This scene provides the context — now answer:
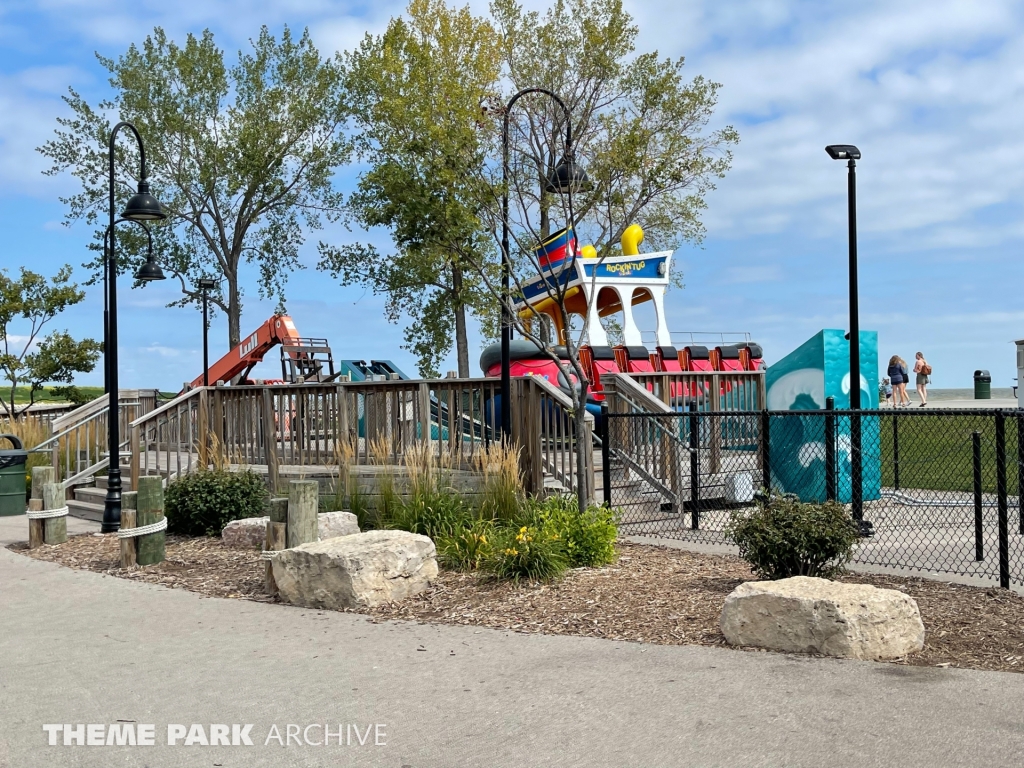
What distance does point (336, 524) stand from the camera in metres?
10.8

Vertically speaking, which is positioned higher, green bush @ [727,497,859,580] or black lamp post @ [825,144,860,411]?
black lamp post @ [825,144,860,411]

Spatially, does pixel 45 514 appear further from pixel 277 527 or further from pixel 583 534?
pixel 583 534

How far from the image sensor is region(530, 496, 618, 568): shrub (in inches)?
361

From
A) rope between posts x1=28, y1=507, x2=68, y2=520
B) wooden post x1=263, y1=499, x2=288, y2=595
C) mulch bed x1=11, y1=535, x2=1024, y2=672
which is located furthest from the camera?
rope between posts x1=28, y1=507, x2=68, y2=520

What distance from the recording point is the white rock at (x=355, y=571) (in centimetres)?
825

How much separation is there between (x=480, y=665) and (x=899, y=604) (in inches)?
102

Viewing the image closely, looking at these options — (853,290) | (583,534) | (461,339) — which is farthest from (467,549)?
(461,339)

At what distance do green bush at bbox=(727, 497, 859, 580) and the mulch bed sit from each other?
42 cm

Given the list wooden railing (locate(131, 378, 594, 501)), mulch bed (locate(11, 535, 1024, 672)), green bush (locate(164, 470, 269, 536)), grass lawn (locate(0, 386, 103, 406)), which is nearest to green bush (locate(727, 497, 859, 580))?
mulch bed (locate(11, 535, 1024, 672))

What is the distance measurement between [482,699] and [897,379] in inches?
979

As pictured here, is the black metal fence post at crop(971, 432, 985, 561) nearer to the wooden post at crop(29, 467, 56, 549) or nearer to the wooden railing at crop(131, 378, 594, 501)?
the wooden railing at crop(131, 378, 594, 501)

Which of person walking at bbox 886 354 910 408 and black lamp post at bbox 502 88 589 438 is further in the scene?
person walking at bbox 886 354 910 408

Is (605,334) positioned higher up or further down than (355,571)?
higher up

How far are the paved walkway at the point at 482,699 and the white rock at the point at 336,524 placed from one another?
2732mm
